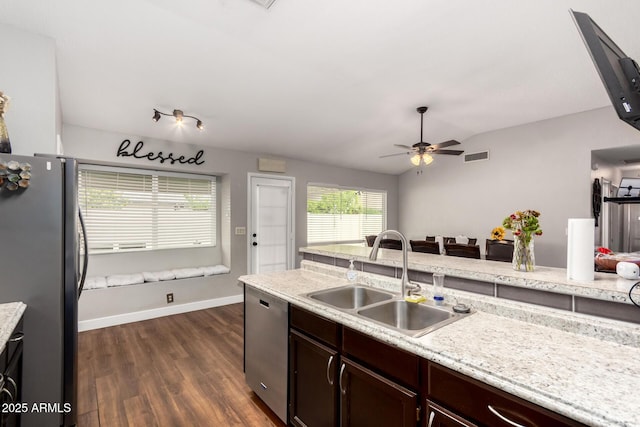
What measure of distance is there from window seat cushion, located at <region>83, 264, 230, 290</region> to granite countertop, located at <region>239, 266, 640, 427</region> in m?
3.36

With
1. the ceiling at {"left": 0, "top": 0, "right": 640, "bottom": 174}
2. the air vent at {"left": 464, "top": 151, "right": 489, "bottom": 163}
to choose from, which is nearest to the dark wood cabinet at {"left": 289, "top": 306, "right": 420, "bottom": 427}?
the ceiling at {"left": 0, "top": 0, "right": 640, "bottom": 174}

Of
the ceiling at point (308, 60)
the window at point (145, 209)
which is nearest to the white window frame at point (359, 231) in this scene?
the ceiling at point (308, 60)

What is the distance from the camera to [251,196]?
4988 millimetres

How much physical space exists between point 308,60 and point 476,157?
14.3 feet

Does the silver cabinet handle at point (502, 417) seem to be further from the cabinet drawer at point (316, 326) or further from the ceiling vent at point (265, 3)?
the ceiling vent at point (265, 3)

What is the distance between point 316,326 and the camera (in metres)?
1.71

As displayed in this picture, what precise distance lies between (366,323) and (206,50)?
101 inches

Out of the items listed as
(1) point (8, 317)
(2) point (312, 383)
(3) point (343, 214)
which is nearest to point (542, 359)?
(2) point (312, 383)

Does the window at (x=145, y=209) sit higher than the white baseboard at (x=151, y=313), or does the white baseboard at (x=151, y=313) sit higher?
the window at (x=145, y=209)

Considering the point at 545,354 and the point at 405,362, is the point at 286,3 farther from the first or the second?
the point at 545,354

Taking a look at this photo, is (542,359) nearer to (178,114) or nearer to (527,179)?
(178,114)

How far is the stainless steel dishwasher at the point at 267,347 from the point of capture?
6.43 ft

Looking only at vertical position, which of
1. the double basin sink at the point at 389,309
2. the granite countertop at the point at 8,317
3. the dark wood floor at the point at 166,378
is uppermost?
the granite countertop at the point at 8,317

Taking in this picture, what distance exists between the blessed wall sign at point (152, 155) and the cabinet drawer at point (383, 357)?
12.2 feet
